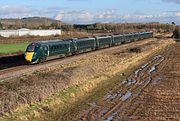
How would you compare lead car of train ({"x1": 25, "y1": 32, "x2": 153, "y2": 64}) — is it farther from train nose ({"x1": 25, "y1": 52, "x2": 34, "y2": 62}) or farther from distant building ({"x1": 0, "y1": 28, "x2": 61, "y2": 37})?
distant building ({"x1": 0, "y1": 28, "x2": 61, "y2": 37})

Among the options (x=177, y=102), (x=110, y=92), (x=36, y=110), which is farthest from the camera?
(x=110, y=92)

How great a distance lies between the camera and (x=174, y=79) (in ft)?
125

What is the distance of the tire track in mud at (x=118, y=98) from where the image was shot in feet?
74.9

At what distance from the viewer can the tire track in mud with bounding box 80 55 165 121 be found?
22.8 m

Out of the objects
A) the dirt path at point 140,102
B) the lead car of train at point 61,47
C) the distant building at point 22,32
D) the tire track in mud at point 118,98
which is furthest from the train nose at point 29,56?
the distant building at point 22,32

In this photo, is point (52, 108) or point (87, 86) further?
point (87, 86)

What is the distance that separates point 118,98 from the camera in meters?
28.6

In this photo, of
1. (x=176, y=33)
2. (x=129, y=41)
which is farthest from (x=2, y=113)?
(x=176, y=33)

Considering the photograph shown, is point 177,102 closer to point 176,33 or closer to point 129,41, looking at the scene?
point 129,41

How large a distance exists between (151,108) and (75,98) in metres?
5.63

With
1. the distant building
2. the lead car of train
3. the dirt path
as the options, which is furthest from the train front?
the distant building

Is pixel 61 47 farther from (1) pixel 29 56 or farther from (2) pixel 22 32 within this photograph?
(2) pixel 22 32

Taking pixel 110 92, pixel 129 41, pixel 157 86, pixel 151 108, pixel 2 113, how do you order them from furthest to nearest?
pixel 129 41
pixel 157 86
pixel 110 92
pixel 151 108
pixel 2 113

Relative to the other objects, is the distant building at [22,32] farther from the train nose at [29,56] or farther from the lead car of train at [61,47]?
the train nose at [29,56]
